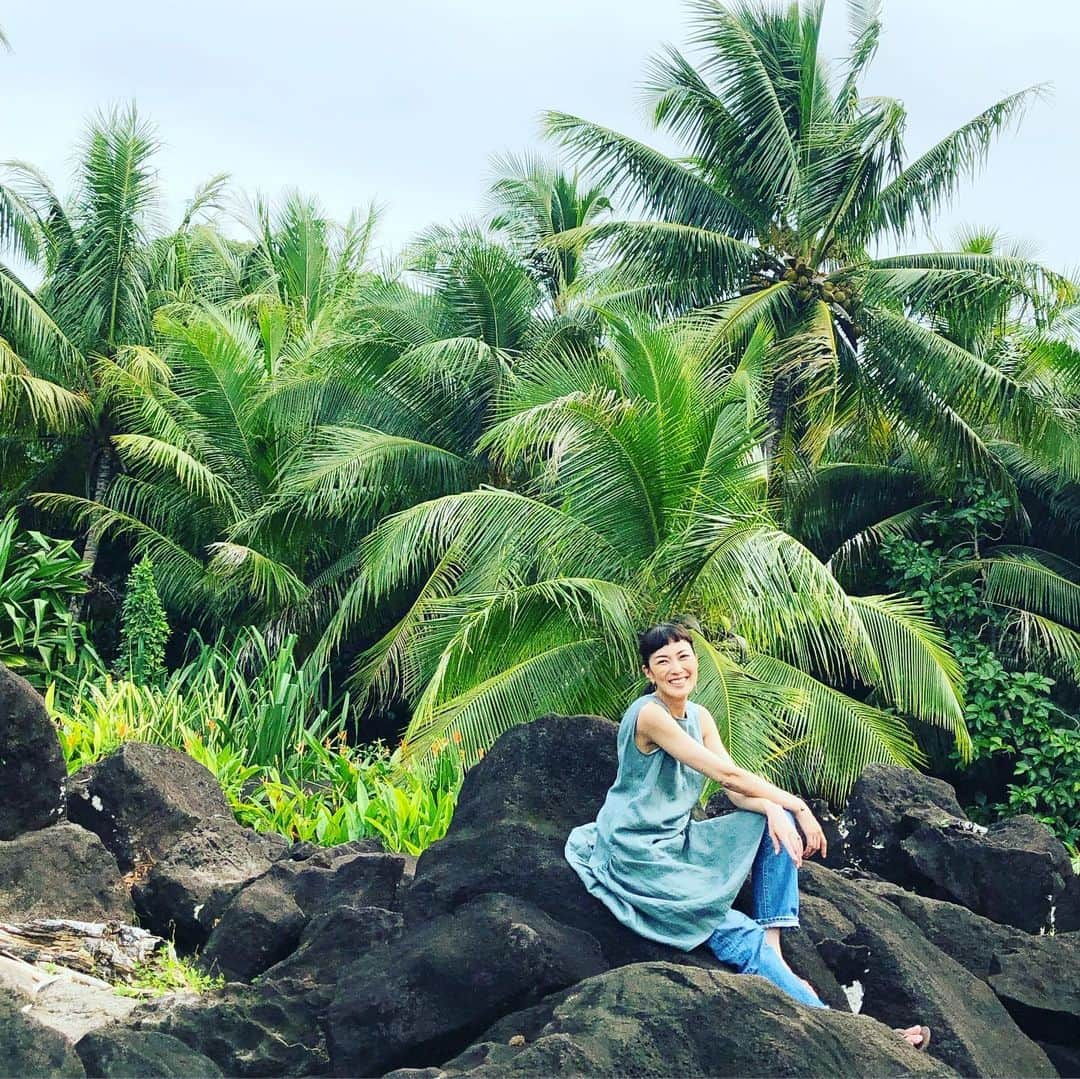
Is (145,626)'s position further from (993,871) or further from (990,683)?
(993,871)

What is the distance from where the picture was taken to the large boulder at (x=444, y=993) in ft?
15.3

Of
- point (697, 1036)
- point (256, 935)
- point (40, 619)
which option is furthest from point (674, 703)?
point (40, 619)

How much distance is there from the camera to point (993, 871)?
21.9ft

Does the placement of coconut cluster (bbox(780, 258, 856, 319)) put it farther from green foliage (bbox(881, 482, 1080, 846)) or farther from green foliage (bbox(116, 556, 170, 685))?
green foliage (bbox(116, 556, 170, 685))

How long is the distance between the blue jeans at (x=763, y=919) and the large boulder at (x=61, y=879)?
343cm

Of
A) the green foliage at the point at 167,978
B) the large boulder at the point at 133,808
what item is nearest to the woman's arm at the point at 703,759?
the green foliage at the point at 167,978

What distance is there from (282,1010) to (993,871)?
140 inches

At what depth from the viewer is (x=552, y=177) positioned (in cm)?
2073

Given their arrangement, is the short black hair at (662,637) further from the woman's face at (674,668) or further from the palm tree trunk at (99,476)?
the palm tree trunk at (99,476)

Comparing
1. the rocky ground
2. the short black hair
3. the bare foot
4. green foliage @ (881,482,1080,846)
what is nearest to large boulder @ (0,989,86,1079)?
the rocky ground

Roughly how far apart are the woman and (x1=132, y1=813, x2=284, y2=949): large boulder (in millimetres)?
2431

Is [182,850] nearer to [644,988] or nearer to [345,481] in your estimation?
[644,988]

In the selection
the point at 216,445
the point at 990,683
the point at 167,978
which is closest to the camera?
the point at 167,978

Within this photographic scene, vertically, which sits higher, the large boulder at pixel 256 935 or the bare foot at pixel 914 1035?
the bare foot at pixel 914 1035
